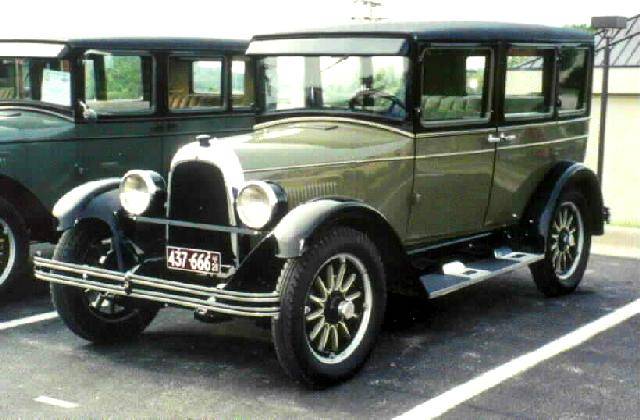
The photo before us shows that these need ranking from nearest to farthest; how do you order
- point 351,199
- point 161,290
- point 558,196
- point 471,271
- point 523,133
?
point 161,290, point 351,199, point 471,271, point 523,133, point 558,196

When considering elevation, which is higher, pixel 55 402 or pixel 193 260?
pixel 193 260

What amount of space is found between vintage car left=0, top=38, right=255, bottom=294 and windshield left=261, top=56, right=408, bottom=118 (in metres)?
1.97

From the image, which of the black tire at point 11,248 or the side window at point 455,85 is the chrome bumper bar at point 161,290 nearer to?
the black tire at point 11,248

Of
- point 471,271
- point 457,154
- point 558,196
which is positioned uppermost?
point 457,154

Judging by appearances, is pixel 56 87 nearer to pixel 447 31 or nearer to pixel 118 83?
pixel 118 83

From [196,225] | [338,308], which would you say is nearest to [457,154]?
[338,308]

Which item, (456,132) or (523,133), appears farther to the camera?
(523,133)

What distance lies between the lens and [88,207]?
5309mm

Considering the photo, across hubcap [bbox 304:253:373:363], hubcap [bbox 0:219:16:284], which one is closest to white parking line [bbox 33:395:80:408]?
hubcap [bbox 304:253:373:363]

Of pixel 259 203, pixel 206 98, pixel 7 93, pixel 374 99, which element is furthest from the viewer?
pixel 206 98

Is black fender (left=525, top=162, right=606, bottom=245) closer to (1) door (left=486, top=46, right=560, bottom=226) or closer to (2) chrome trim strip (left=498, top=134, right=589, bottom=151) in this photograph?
(1) door (left=486, top=46, right=560, bottom=226)

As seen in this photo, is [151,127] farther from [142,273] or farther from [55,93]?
[142,273]

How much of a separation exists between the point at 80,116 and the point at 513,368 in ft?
13.2

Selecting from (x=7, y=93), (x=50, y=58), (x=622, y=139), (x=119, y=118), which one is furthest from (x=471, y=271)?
(x=622, y=139)
